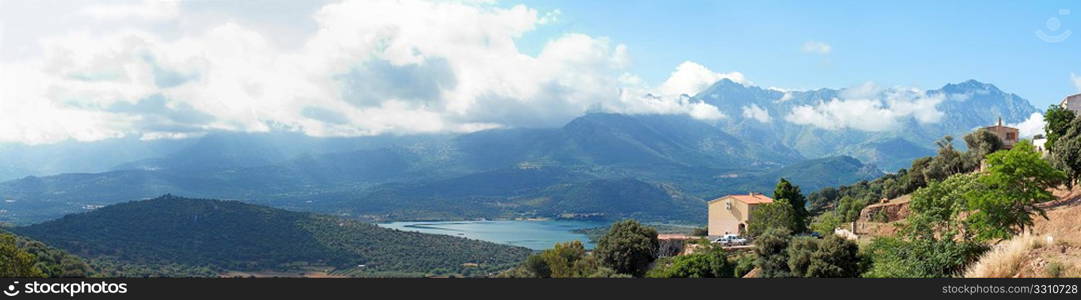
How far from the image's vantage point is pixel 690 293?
377 inches

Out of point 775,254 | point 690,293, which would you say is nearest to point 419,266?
point 775,254

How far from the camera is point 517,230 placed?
526 ft

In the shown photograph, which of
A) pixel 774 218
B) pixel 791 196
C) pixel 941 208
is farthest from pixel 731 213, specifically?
pixel 941 208

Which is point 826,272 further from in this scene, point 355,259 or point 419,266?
point 355,259

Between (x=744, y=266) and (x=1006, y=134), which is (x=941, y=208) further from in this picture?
(x=1006, y=134)

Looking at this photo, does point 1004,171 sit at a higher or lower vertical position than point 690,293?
higher

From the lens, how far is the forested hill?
76.0 m

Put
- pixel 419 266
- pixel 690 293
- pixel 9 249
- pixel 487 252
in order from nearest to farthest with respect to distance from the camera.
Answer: pixel 690 293
pixel 9 249
pixel 419 266
pixel 487 252

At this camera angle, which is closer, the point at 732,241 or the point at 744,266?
the point at 744,266

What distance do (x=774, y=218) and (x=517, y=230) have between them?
122371 mm

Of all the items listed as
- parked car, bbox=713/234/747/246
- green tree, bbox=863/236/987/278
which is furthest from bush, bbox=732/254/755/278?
green tree, bbox=863/236/987/278

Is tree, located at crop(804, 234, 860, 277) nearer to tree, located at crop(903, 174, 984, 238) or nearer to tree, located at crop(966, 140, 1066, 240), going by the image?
tree, located at crop(903, 174, 984, 238)

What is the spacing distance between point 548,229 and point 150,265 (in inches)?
3832

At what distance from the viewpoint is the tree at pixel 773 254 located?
26.3m
